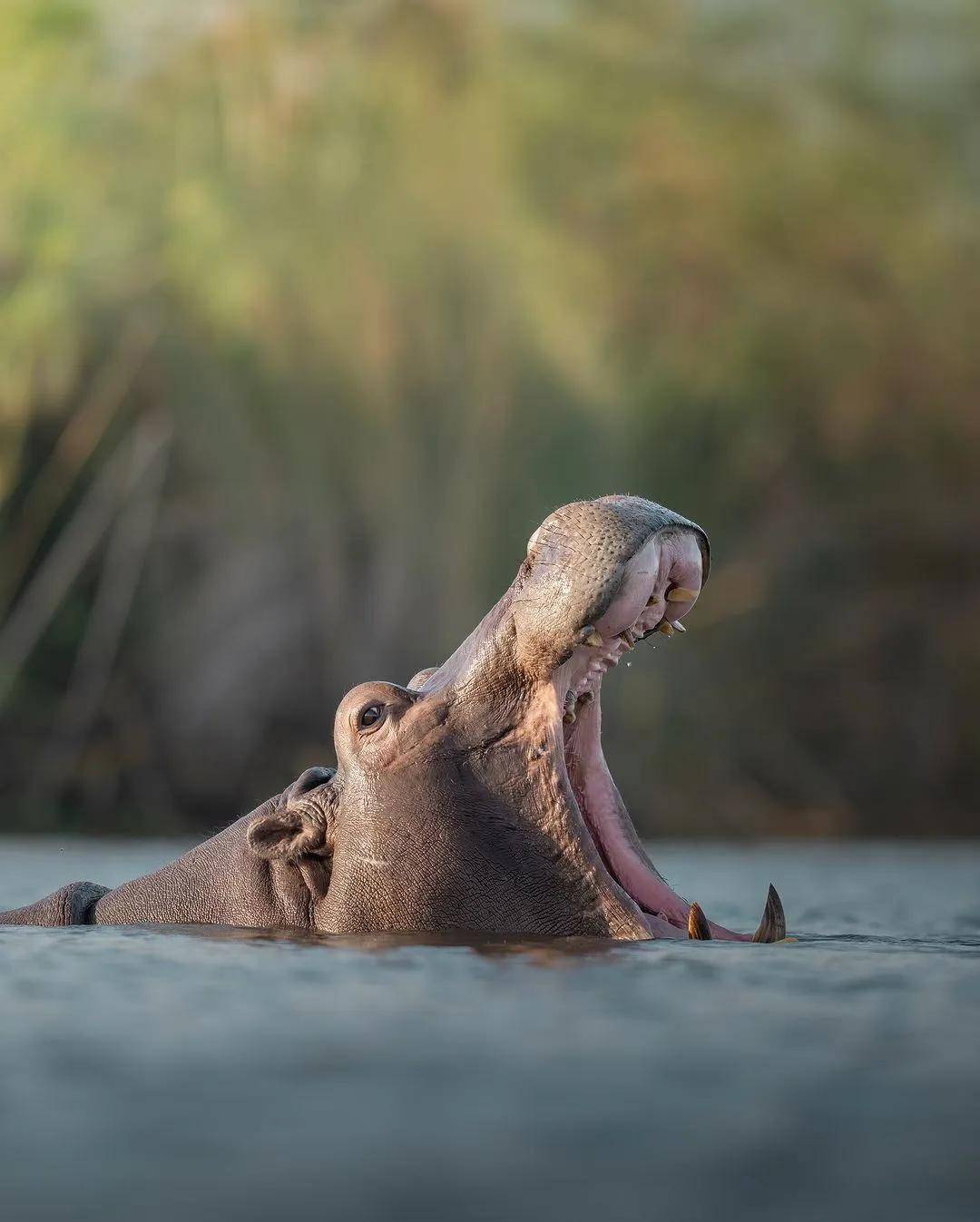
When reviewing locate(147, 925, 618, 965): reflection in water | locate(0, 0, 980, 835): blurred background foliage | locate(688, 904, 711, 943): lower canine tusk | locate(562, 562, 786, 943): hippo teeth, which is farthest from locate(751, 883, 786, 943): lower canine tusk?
locate(0, 0, 980, 835): blurred background foliage

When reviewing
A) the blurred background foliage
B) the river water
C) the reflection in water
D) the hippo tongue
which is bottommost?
the river water

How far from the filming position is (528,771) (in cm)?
460

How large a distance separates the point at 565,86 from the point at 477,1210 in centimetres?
2108

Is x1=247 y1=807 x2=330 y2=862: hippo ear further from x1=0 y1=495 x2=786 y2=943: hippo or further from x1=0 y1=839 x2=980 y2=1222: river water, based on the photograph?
x1=0 y1=839 x2=980 y2=1222: river water

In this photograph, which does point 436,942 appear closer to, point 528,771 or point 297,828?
point 528,771

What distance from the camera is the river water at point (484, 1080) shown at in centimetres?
225

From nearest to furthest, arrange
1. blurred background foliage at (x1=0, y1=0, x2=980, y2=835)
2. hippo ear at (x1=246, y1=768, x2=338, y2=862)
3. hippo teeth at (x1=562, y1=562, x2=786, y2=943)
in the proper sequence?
hippo teeth at (x1=562, y1=562, x2=786, y2=943), hippo ear at (x1=246, y1=768, x2=338, y2=862), blurred background foliage at (x1=0, y1=0, x2=980, y2=835)

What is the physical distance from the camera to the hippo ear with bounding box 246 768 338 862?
16.0ft

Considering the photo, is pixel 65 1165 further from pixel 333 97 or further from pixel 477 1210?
pixel 333 97

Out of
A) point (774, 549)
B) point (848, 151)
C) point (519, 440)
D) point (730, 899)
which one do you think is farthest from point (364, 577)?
point (730, 899)

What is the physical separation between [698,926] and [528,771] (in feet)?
1.74

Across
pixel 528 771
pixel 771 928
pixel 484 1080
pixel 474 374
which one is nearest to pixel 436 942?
pixel 528 771

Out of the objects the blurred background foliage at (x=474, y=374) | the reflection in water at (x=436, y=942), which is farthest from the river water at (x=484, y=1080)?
the blurred background foliage at (x=474, y=374)

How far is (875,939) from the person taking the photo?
5.23m
